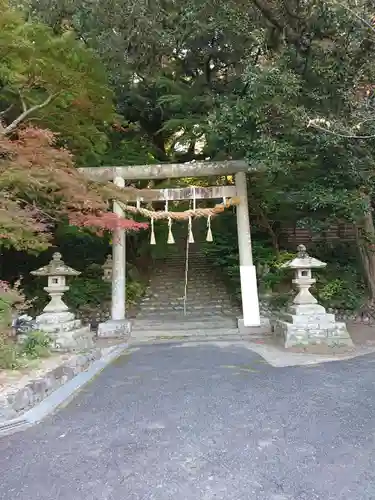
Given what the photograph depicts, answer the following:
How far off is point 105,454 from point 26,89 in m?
6.93

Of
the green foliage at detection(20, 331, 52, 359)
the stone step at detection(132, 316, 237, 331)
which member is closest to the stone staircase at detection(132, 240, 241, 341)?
the stone step at detection(132, 316, 237, 331)

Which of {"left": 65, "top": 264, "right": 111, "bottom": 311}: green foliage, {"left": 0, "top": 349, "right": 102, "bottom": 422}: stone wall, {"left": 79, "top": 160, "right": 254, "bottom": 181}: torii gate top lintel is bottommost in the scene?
{"left": 0, "top": 349, "right": 102, "bottom": 422}: stone wall

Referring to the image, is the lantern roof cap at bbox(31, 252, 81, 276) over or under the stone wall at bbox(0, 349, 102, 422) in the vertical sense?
over

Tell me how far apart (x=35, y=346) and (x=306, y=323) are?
15.6 ft

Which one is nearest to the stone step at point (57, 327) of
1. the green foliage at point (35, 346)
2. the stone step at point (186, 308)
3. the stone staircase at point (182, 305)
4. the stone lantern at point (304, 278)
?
the green foliage at point (35, 346)

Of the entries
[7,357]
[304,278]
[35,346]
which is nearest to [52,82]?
[35,346]

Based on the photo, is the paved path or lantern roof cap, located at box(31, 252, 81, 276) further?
lantern roof cap, located at box(31, 252, 81, 276)

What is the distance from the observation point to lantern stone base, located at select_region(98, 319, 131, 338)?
8781 millimetres

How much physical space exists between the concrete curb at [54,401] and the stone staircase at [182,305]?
287 centimetres

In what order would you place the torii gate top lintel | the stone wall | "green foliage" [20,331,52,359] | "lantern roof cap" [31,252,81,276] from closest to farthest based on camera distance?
the stone wall → "green foliage" [20,331,52,359] → "lantern roof cap" [31,252,81,276] → the torii gate top lintel

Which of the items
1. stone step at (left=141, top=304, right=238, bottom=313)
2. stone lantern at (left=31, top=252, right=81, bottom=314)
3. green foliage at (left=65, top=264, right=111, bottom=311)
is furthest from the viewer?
stone step at (left=141, top=304, right=238, bottom=313)

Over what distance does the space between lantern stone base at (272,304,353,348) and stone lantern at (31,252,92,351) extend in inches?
152

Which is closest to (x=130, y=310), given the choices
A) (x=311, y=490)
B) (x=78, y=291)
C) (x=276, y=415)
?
(x=78, y=291)

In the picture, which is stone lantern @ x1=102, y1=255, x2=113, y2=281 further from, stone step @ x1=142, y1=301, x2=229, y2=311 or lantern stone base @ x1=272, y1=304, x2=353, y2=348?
lantern stone base @ x1=272, y1=304, x2=353, y2=348
